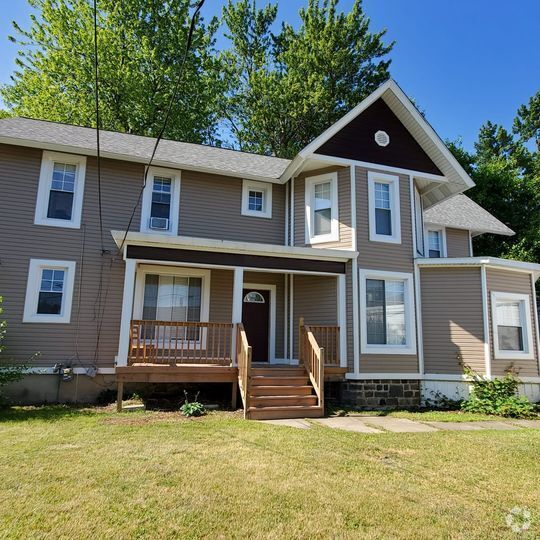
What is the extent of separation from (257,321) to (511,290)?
690 cm

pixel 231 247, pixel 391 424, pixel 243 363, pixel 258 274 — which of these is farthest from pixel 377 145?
pixel 391 424

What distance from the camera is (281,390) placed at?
27.9 ft

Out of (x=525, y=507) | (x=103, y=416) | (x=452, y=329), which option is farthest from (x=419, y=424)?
(x=103, y=416)

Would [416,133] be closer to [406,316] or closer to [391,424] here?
[406,316]

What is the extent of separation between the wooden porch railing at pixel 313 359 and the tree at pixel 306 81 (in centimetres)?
1675

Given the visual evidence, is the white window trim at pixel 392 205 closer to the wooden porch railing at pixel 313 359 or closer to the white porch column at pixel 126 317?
the wooden porch railing at pixel 313 359

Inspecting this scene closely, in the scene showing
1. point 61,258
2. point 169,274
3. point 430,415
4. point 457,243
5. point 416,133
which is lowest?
point 430,415

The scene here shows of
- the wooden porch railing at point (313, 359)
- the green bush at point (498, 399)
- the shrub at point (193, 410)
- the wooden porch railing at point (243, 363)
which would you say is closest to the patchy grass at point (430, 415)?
the green bush at point (498, 399)

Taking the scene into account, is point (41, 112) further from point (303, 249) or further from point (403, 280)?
point (403, 280)

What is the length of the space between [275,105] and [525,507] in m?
24.3

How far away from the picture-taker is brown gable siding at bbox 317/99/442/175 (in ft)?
35.3

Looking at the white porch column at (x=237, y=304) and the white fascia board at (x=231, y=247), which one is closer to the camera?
the white fascia board at (x=231, y=247)

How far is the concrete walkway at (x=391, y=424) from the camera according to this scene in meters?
7.37

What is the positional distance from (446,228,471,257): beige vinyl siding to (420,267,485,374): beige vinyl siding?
13.0 ft
